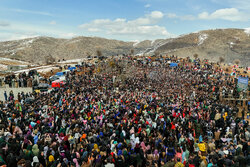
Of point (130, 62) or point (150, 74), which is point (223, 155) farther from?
point (130, 62)

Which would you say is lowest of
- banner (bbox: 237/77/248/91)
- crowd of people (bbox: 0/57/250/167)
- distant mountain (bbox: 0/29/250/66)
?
crowd of people (bbox: 0/57/250/167)

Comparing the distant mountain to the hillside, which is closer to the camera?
the hillside

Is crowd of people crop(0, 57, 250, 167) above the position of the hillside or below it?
below

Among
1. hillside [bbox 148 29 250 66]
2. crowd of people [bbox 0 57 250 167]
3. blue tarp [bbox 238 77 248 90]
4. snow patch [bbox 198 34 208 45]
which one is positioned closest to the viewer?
crowd of people [bbox 0 57 250 167]

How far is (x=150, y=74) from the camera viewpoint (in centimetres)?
4072

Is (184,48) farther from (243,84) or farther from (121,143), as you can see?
(121,143)

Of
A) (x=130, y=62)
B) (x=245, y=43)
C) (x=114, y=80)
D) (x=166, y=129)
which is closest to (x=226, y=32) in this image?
(x=245, y=43)

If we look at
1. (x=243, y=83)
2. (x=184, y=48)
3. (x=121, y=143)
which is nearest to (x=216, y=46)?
(x=184, y=48)

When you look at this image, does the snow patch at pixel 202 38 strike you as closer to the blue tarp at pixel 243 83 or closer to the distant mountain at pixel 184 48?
the distant mountain at pixel 184 48

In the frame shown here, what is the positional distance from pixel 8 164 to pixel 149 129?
7547mm

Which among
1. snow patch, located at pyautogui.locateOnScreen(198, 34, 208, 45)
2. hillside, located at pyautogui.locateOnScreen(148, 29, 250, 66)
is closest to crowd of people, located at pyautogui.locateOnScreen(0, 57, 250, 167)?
hillside, located at pyautogui.locateOnScreen(148, 29, 250, 66)

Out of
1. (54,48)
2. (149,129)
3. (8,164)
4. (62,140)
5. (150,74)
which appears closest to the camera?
(8,164)

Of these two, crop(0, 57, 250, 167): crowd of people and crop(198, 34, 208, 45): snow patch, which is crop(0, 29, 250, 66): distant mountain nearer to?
crop(198, 34, 208, 45): snow patch

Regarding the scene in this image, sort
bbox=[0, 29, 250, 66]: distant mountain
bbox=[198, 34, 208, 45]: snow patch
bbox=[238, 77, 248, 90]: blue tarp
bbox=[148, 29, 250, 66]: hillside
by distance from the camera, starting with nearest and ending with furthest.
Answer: bbox=[238, 77, 248, 90]: blue tarp → bbox=[148, 29, 250, 66]: hillside → bbox=[0, 29, 250, 66]: distant mountain → bbox=[198, 34, 208, 45]: snow patch
